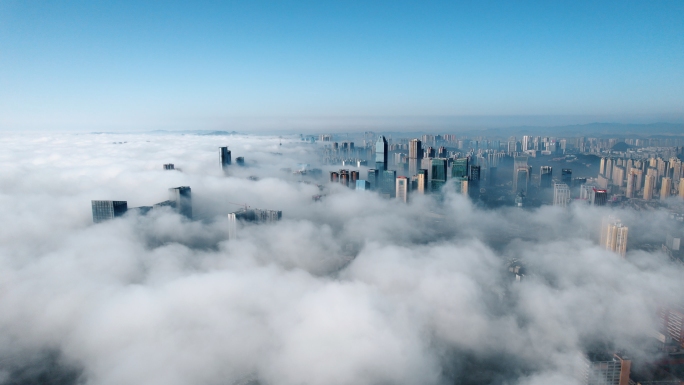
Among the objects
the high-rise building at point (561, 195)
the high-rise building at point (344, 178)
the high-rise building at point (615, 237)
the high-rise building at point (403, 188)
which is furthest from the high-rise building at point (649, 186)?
the high-rise building at point (344, 178)

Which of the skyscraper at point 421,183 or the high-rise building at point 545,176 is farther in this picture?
the skyscraper at point 421,183

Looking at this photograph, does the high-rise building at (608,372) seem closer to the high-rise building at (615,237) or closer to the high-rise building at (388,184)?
the high-rise building at (615,237)

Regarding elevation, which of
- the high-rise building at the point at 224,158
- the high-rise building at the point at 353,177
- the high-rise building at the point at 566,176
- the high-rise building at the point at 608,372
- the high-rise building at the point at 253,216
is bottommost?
the high-rise building at the point at 608,372

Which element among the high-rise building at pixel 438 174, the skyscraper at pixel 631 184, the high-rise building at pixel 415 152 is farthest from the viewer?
the high-rise building at pixel 415 152

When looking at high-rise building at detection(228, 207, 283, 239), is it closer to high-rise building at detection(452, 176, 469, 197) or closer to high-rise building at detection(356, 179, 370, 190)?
high-rise building at detection(356, 179, 370, 190)

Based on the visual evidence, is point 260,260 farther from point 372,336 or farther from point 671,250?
point 671,250

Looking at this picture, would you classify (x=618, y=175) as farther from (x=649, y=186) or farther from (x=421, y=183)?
(x=421, y=183)
